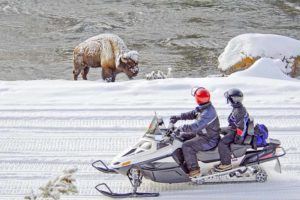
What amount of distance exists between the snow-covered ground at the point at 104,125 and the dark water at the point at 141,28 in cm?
643

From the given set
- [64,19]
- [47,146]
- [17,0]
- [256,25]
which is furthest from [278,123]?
[17,0]

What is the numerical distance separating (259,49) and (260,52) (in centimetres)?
8

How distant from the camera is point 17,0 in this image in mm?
26234

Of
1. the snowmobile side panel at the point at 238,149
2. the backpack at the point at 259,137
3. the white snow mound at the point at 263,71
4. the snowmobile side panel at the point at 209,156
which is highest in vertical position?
the backpack at the point at 259,137

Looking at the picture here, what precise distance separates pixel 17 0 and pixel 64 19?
12.2 ft

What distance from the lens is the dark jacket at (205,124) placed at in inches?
264

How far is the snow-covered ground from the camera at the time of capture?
707 cm

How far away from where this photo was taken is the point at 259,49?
14.5 meters

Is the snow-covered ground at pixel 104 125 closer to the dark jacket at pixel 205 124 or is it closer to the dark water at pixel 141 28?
the dark jacket at pixel 205 124

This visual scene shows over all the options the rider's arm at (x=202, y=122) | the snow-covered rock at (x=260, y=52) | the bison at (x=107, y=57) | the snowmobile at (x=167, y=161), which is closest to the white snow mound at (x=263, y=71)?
the snow-covered rock at (x=260, y=52)

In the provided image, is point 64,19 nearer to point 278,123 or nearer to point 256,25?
point 256,25

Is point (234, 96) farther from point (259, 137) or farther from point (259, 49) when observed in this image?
point (259, 49)

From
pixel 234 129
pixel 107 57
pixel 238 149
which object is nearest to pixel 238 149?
pixel 238 149

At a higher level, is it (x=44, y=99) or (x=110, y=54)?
(x=44, y=99)
